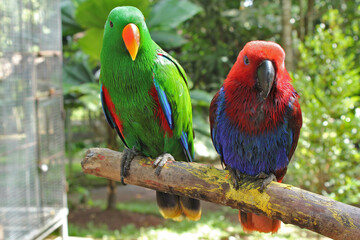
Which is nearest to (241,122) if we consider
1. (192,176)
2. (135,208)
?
(192,176)

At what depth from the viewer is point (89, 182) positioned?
7309mm

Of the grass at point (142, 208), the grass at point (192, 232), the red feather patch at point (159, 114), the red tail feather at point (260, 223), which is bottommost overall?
the grass at point (142, 208)

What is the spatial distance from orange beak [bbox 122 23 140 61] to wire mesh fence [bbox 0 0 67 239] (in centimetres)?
187

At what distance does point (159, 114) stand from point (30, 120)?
1954mm

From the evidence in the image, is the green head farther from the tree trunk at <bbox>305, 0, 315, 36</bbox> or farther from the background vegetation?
the tree trunk at <bbox>305, 0, 315, 36</bbox>

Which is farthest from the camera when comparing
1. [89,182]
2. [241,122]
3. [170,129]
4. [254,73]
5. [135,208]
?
[89,182]

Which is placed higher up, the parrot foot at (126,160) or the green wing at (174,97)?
the green wing at (174,97)

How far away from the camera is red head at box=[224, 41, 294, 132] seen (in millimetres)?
1363

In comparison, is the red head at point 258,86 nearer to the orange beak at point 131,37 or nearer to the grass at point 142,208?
the orange beak at point 131,37

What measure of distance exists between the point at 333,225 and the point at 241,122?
61 centimetres

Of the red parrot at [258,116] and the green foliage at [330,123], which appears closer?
the red parrot at [258,116]

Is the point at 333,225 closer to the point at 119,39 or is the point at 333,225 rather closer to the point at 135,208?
the point at 119,39

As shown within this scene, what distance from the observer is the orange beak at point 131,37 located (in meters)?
1.38

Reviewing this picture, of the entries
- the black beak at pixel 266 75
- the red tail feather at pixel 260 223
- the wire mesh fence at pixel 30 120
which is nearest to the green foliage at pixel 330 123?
the red tail feather at pixel 260 223
